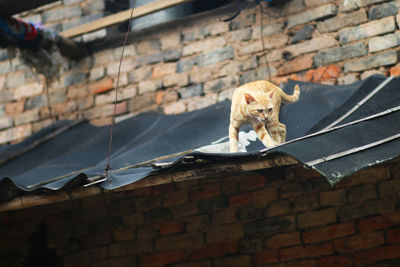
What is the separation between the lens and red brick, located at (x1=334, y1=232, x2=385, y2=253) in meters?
4.15

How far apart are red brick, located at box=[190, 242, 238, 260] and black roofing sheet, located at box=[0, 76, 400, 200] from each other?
1.00 m

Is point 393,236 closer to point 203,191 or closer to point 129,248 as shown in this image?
point 203,191

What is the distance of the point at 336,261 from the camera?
419 cm

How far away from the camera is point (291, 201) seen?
14.4ft

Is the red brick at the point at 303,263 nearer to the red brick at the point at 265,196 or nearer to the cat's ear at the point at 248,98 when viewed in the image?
the red brick at the point at 265,196

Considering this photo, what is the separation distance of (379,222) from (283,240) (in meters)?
0.78

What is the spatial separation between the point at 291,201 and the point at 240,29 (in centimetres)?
189

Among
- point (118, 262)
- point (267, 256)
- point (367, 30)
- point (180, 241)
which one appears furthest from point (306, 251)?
point (367, 30)

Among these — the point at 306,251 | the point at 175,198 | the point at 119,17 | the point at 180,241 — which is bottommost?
the point at 306,251

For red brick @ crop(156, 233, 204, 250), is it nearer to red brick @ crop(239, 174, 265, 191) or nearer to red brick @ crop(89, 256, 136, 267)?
red brick @ crop(89, 256, 136, 267)

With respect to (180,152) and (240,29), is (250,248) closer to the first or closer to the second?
(180,152)

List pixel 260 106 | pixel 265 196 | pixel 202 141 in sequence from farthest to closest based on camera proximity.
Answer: pixel 265 196 < pixel 202 141 < pixel 260 106

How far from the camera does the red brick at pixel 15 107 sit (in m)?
6.12

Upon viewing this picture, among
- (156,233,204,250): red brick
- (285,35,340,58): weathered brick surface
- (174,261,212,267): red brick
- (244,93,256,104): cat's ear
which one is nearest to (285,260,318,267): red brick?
(174,261,212,267): red brick
